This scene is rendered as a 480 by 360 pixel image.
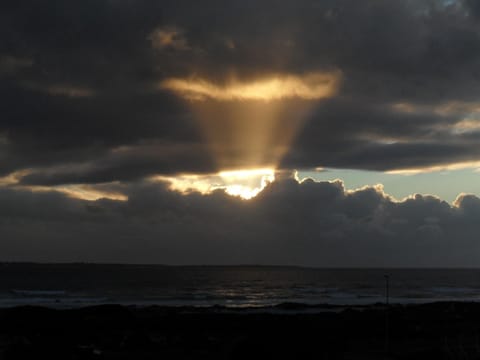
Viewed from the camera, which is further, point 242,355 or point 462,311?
point 462,311

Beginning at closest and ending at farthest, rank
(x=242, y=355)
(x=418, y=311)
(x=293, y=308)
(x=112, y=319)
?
(x=242, y=355)
(x=112, y=319)
(x=418, y=311)
(x=293, y=308)

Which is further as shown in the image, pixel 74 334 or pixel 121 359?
pixel 74 334

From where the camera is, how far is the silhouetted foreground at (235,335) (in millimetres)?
30578

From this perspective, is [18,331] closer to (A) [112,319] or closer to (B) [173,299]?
(A) [112,319]

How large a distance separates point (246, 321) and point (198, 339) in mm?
9965

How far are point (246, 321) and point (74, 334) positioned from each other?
13.8 metres

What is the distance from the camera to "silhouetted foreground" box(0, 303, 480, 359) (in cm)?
3058

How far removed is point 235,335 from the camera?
40281mm

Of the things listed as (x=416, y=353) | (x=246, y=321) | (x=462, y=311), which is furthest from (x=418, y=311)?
(x=416, y=353)

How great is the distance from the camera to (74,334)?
39438 mm

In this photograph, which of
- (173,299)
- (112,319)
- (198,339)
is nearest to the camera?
(198,339)

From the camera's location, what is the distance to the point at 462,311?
56781 mm

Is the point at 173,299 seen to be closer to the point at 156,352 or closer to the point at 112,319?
the point at 112,319

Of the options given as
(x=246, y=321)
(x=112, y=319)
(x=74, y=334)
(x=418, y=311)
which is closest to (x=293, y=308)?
(x=418, y=311)
